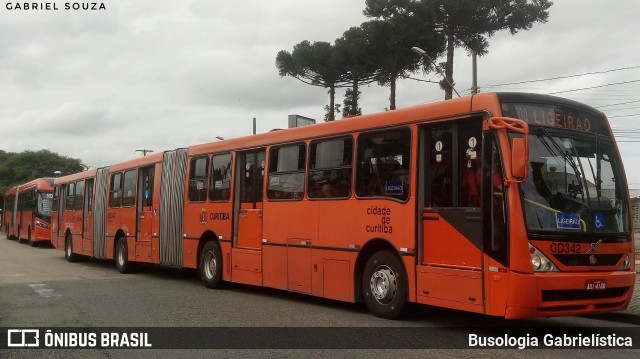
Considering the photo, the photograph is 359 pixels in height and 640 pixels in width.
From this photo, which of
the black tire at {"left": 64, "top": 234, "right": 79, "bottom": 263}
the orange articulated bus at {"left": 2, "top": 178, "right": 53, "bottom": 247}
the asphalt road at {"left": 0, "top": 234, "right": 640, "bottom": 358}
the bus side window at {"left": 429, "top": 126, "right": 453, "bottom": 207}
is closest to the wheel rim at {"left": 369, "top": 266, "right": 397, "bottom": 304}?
the asphalt road at {"left": 0, "top": 234, "right": 640, "bottom": 358}

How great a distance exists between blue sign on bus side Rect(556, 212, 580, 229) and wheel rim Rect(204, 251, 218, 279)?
→ 7.50 meters

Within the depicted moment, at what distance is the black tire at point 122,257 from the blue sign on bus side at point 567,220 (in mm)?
12338

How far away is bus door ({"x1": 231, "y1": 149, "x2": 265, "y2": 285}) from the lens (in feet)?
38.5

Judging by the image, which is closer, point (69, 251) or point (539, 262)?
point (539, 262)

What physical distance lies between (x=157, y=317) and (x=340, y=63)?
26995 millimetres

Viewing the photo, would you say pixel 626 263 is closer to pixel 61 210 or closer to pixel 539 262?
pixel 539 262

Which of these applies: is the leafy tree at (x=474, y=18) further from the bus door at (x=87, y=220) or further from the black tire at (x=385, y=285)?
the black tire at (x=385, y=285)

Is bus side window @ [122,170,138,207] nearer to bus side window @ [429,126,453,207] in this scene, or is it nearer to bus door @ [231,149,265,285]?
bus door @ [231,149,265,285]

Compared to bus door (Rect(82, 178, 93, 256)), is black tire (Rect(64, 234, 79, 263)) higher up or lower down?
lower down

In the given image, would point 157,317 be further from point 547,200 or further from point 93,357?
point 547,200

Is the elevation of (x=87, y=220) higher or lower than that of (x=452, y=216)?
lower

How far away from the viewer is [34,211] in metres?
32.2

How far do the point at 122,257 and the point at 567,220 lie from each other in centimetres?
Result: 1283

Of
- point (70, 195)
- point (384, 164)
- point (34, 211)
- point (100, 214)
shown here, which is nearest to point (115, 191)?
point (100, 214)
